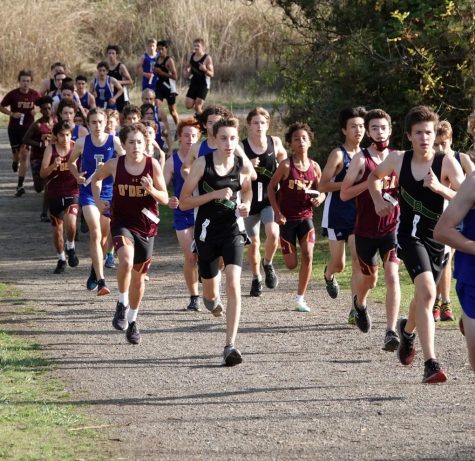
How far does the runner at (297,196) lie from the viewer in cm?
1223

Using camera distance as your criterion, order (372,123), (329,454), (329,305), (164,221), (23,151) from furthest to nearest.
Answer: (23,151), (164,221), (329,305), (372,123), (329,454)

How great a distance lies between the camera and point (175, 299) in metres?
13.1

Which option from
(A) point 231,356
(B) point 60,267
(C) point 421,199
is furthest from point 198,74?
(C) point 421,199

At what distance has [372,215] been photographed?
10.4m

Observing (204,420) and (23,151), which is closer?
(204,420)

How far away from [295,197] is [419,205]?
3.29 meters

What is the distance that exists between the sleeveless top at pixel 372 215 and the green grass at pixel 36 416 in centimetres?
279

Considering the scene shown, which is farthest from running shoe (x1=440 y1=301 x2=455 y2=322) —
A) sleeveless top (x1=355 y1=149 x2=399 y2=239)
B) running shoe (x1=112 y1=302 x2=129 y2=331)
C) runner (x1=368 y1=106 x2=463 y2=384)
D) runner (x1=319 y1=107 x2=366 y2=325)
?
running shoe (x1=112 y1=302 x2=129 y2=331)

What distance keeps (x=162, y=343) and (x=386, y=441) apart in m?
3.72

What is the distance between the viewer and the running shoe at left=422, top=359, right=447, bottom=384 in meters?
8.57

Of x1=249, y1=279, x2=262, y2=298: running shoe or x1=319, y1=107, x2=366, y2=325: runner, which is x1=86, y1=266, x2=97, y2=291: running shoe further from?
x1=319, y1=107, x2=366, y2=325: runner

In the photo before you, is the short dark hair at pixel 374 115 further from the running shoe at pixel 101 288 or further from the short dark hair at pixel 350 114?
the running shoe at pixel 101 288

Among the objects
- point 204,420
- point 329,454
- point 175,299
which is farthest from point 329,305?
point 329,454

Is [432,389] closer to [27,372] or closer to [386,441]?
[386,441]
